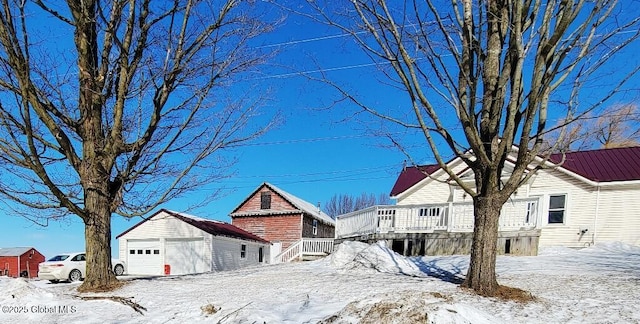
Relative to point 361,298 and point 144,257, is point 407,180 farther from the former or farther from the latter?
point 144,257

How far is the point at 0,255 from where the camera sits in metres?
30.1

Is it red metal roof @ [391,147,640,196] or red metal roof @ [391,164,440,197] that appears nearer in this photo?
red metal roof @ [391,147,640,196]

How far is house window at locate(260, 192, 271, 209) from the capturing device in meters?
29.3

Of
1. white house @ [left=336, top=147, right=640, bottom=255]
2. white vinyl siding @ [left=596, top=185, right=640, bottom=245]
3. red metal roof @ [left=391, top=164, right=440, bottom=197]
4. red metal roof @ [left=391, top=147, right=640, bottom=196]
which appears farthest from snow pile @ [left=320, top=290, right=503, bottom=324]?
white vinyl siding @ [left=596, top=185, right=640, bottom=245]

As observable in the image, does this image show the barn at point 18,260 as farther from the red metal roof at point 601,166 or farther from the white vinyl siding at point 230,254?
the red metal roof at point 601,166

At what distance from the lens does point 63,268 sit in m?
16.1

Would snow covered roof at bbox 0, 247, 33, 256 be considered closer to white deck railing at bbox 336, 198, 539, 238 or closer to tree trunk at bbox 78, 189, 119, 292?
white deck railing at bbox 336, 198, 539, 238

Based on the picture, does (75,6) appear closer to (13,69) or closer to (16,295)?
(13,69)

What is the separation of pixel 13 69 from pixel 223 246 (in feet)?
51.8

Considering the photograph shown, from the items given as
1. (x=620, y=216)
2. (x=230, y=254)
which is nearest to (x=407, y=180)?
(x=620, y=216)

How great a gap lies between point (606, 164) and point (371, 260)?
1179 cm

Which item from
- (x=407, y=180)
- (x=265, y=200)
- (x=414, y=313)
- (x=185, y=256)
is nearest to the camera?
(x=414, y=313)

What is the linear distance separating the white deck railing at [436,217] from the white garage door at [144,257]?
1213 cm

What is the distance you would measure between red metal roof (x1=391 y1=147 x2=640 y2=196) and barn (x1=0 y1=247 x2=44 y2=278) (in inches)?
1083
